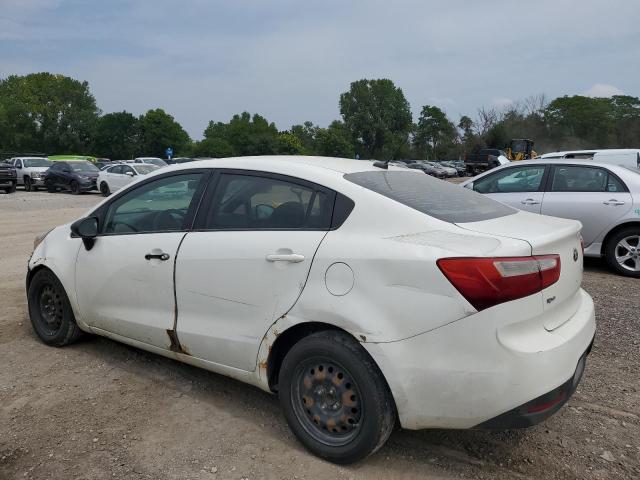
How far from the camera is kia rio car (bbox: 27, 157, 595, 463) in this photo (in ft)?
7.67

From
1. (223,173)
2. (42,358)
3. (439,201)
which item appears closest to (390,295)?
(439,201)

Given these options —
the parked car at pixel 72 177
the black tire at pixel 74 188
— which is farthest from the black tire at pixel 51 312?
the black tire at pixel 74 188

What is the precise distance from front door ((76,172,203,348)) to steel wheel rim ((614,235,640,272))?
231 inches

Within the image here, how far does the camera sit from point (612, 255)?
22.8 feet

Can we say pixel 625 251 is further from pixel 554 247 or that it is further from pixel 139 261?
pixel 139 261

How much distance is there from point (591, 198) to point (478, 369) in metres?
5.73

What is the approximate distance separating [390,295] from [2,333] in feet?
12.4

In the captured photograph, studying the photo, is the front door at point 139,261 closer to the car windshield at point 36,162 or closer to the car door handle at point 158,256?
the car door handle at point 158,256

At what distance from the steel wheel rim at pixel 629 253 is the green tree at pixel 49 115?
8104 centimetres

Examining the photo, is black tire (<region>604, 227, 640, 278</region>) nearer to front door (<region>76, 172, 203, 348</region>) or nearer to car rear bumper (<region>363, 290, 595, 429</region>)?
car rear bumper (<region>363, 290, 595, 429</region>)

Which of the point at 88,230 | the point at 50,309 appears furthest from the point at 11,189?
the point at 88,230

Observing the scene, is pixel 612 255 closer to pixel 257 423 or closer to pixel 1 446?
pixel 257 423

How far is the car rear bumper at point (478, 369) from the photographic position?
230cm

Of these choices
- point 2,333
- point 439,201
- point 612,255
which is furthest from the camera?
point 612,255
